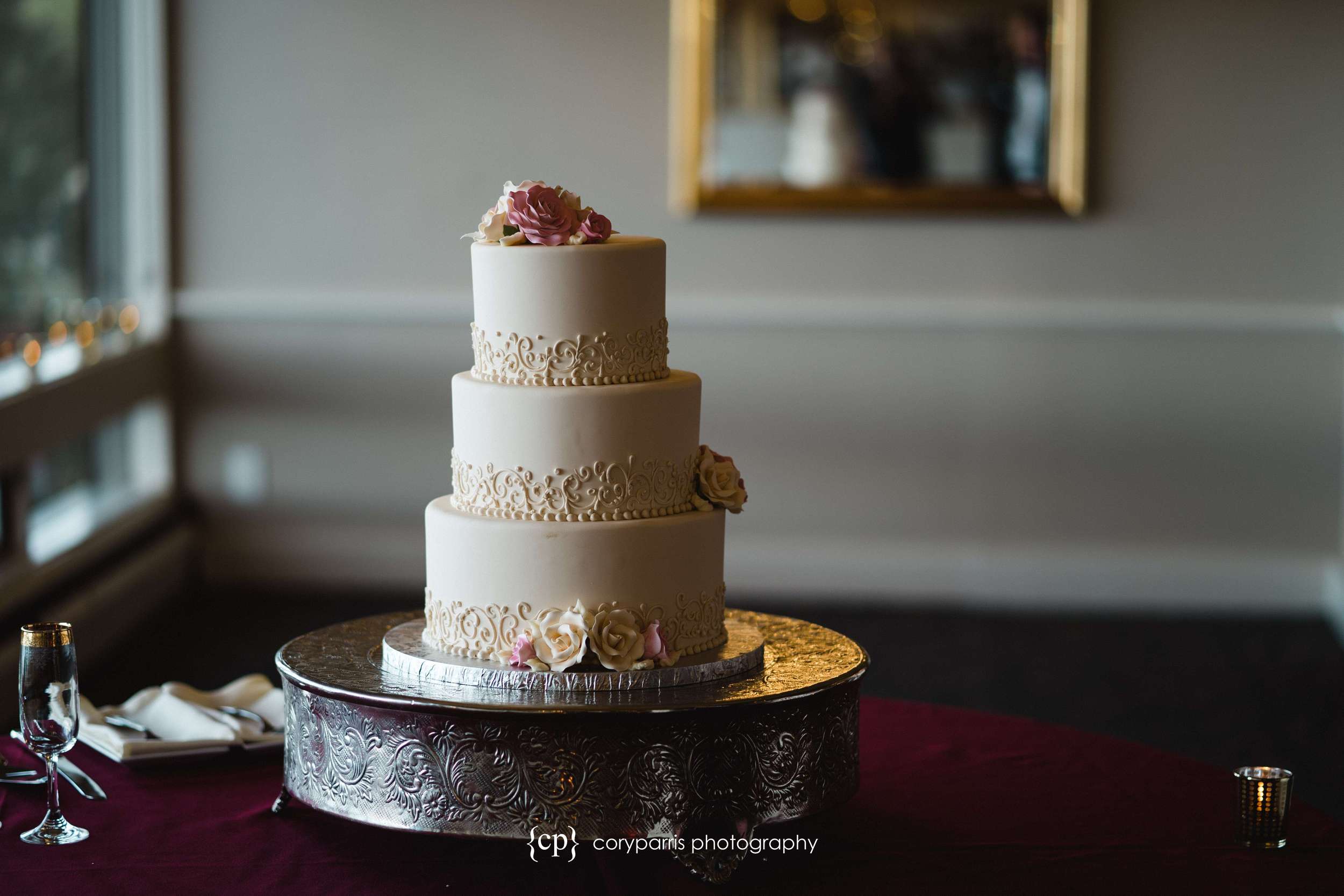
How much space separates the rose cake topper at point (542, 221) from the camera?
1.98 meters

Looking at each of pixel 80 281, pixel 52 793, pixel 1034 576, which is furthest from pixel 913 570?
pixel 52 793

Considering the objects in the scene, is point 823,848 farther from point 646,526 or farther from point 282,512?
point 282,512

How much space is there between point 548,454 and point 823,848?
617mm

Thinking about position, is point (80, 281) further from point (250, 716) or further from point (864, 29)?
point (250, 716)

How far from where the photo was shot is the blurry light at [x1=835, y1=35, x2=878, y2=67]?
5477 mm

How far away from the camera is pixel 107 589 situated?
4.79 m

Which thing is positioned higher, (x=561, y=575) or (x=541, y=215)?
(x=541, y=215)

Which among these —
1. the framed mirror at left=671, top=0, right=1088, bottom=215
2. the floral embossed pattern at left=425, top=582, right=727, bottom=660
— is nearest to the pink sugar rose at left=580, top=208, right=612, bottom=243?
the floral embossed pattern at left=425, top=582, right=727, bottom=660

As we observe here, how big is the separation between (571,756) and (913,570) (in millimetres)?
4143

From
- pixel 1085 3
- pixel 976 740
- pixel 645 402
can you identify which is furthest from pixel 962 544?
pixel 645 402

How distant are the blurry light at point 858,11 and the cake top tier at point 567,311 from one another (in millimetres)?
3728

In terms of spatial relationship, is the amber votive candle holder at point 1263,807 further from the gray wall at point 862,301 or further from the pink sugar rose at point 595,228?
the gray wall at point 862,301

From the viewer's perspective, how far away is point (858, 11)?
5.46 metres

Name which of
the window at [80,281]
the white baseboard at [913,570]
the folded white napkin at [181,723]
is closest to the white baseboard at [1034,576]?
the white baseboard at [913,570]
